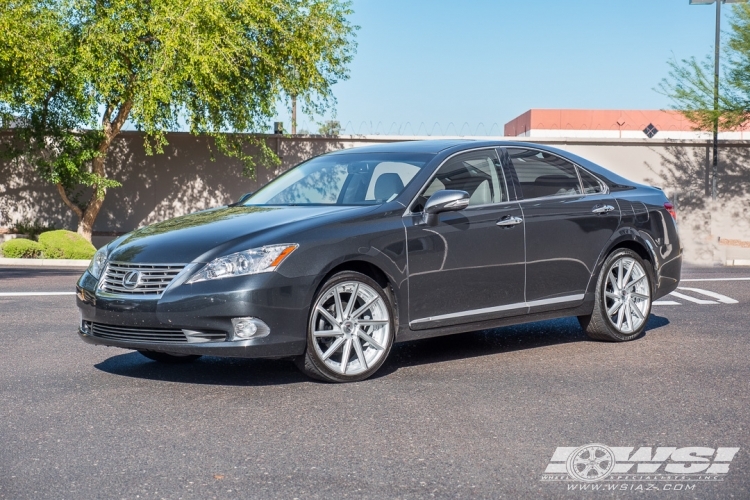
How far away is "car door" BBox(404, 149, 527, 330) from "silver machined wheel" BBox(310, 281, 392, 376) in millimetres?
298

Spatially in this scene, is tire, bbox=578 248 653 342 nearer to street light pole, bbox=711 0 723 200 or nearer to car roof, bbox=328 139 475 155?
car roof, bbox=328 139 475 155

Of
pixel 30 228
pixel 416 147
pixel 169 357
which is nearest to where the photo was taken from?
pixel 169 357

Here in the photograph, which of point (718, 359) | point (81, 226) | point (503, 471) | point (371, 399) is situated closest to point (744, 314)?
point (718, 359)

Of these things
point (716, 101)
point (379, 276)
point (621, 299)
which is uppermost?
point (716, 101)

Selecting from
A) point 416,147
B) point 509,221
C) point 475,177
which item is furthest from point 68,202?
point 509,221

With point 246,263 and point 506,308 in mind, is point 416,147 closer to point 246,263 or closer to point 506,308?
point 506,308

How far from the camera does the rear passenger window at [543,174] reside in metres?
8.14

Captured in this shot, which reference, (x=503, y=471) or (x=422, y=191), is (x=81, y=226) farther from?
(x=503, y=471)

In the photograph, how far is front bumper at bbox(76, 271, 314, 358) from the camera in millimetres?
6371

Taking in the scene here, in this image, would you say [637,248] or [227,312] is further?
[637,248]

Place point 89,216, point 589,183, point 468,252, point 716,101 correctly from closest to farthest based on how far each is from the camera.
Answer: point 468,252, point 589,183, point 89,216, point 716,101

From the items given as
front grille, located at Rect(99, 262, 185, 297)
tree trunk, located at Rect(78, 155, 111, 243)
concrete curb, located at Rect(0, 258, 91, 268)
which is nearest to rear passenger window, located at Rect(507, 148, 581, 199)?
front grille, located at Rect(99, 262, 185, 297)

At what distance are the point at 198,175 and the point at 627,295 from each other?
68.1 feet

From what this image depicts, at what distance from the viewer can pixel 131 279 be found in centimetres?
661
